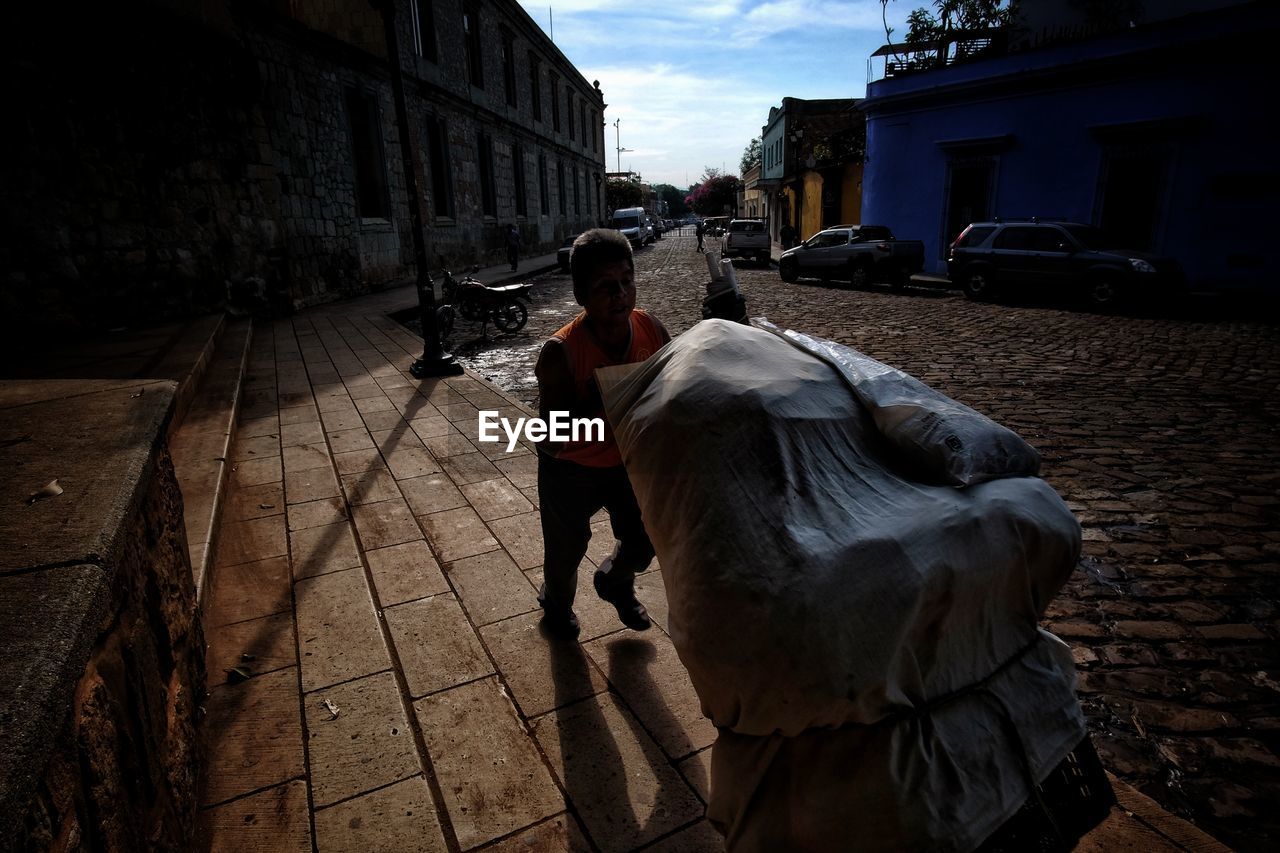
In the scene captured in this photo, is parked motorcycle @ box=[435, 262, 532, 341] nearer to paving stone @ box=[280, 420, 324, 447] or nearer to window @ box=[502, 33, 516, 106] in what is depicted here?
paving stone @ box=[280, 420, 324, 447]

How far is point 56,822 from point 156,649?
0.93 meters

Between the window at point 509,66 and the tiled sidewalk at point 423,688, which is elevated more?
the window at point 509,66

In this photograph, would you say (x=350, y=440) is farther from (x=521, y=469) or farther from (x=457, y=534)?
(x=457, y=534)

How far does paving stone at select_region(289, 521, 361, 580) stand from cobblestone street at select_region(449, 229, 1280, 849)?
319 cm

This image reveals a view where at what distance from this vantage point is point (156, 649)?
72.2 inches

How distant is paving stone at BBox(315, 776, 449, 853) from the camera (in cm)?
183

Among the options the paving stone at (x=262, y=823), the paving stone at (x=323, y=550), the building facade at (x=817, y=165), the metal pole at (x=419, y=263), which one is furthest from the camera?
the building facade at (x=817, y=165)

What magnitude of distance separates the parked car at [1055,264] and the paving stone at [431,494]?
12.9 metres

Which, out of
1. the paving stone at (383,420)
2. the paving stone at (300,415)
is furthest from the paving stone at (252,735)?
the paving stone at (300,415)

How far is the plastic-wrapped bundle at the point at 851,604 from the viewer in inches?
44.0

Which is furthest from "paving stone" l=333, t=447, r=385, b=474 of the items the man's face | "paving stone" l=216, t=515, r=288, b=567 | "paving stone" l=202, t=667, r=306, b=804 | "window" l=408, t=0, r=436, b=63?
"window" l=408, t=0, r=436, b=63

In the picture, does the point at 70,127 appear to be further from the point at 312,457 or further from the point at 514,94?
the point at 514,94

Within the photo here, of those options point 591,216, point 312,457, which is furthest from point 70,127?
point 591,216

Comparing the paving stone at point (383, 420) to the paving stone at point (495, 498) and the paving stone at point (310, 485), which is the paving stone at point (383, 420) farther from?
the paving stone at point (495, 498)
